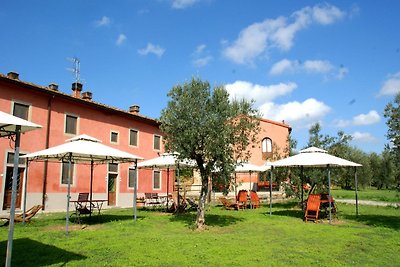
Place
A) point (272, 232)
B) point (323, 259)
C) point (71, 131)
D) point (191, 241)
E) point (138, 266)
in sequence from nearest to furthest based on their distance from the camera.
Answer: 1. point (138, 266)
2. point (323, 259)
3. point (191, 241)
4. point (272, 232)
5. point (71, 131)

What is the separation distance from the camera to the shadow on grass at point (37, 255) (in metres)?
6.66

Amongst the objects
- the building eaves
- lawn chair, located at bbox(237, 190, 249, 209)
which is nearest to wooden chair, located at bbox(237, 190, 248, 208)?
lawn chair, located at bbox(237, 190, 249, 209)

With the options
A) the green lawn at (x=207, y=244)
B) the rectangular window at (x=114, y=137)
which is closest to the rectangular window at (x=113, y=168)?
the rectangular window at (x=114, y=137)

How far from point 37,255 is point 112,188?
15.7 metres

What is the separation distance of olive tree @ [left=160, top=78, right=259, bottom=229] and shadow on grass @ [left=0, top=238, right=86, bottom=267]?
492 centimetres

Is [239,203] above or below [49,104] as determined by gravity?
below

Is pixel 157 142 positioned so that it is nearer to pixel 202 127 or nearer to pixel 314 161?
pixel 314 161

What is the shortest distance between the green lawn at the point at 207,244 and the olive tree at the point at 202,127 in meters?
1.95

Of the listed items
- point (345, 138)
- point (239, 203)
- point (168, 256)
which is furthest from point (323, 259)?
point (345, 138)

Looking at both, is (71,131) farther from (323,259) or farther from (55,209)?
(323,259)

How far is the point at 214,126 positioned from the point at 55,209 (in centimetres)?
1190

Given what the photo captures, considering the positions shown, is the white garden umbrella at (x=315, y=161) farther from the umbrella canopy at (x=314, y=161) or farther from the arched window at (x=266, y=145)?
the arched window at (x=266, y=145)

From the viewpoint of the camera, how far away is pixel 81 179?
20.3 meters

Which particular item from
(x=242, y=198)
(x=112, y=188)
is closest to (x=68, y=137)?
(x=112, y=188)
